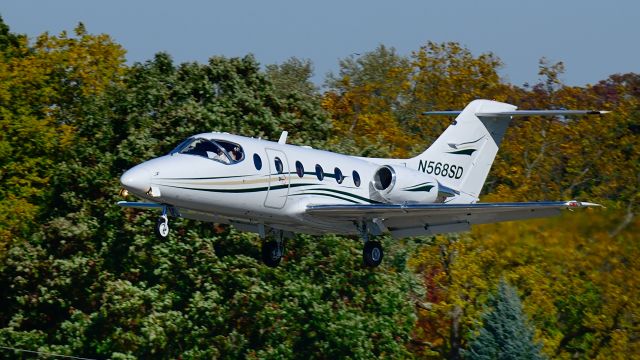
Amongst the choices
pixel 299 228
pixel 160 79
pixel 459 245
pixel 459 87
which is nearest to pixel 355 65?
pixel 459 87

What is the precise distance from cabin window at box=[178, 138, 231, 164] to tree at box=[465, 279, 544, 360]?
735 inches

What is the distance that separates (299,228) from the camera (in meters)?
26.4

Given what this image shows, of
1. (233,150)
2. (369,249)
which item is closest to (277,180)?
(233,150)

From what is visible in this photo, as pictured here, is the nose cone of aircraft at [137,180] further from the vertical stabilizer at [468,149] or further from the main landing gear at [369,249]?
the vertical stabilizer at [468,149]

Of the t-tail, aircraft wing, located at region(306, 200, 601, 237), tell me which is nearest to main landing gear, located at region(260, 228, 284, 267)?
aircraft wing, located at region(306, 200, 601, 237)

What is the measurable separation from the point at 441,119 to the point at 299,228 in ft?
80.9

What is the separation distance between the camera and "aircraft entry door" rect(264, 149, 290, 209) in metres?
24.9

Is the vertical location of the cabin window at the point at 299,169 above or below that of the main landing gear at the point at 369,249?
above

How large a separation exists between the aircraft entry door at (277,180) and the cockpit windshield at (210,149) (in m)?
0.98

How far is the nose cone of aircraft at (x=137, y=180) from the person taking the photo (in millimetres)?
22500

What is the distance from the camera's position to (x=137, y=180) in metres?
22.6

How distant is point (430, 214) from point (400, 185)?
1.11 metres

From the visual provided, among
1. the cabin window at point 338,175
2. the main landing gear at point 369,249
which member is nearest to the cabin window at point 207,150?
the cabin window at point 338,175

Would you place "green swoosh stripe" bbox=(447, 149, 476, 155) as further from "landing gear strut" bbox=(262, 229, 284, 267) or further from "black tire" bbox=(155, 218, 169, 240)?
"black tire" bbox=(155, 218, 169, 240)
